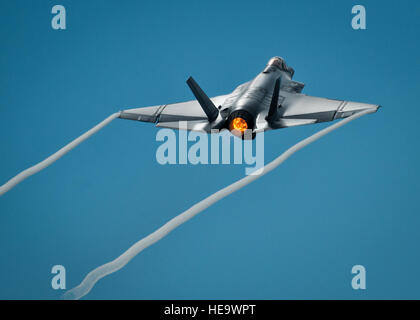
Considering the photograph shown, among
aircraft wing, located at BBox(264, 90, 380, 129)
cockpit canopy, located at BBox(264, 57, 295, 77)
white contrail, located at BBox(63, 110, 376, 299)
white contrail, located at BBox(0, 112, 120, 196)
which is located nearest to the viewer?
white contrail, located at BBox(63, 110, 376, 299)

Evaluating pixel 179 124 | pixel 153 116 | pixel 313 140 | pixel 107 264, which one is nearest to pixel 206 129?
pixel 179 124

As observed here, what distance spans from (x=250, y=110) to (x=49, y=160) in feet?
23.9

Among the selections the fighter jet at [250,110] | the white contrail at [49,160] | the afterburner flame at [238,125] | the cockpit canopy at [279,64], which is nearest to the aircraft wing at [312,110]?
the fighter jet at [250,110]

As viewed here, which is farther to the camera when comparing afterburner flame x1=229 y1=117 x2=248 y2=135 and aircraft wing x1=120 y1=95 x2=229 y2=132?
aircraft wing x1=120 y1=95 x2=229 y2=132

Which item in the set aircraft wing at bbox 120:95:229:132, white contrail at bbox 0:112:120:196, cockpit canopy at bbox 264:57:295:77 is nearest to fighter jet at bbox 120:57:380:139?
aircraft wing at bbox 120:95:229:132

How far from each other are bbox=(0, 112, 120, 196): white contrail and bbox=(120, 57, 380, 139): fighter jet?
215 cm

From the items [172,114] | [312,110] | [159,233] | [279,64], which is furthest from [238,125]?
[159,233]

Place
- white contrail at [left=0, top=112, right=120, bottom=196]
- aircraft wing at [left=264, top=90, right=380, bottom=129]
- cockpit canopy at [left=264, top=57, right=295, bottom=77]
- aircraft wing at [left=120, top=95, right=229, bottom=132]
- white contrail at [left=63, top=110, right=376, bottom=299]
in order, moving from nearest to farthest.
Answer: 1. white contrail at [left=63, top=110, right=376, bottom=299]
2. white contrail at [left=0, top=112, right=120, bottom=196]
3. aircraft wing at [left=264, top=90, right=380, bottom=129]
4. aircraft wing at [left=120, top=95, right=229, bottom=132]
5. cockpit canopy at [left=264, top=57, right=295, bottom=77]

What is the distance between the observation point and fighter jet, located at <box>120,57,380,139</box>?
57.6 ft

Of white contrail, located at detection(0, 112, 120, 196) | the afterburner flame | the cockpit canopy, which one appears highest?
the cockpit canopy

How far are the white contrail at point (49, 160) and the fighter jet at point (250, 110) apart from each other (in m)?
2.15

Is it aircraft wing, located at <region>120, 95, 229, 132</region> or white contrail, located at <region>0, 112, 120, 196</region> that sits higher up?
aircraft wing, located at <region>120, 95, 229, 132</region>

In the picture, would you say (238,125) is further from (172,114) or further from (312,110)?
(172,114)

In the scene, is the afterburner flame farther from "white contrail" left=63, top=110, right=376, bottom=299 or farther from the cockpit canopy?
the cockpit canopy
